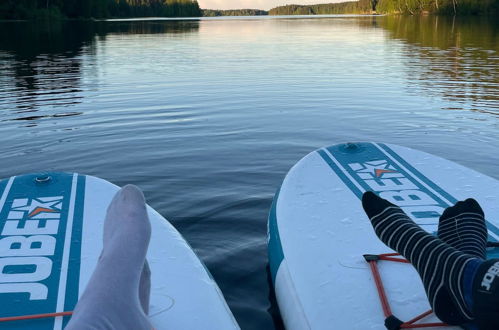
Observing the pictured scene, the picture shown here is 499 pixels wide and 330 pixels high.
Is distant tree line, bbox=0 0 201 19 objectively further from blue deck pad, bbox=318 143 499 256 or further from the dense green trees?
blue deck pad, bbox=318 143 499 256

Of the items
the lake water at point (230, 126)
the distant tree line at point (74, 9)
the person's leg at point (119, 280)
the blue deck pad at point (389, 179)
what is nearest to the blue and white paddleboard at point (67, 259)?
the person's leg at point (119, 280)

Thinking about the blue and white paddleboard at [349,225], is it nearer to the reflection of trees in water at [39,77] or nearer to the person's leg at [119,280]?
the person's leg at [119,280]

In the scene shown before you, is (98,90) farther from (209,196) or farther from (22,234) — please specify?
(22,234)

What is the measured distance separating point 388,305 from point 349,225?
876mm

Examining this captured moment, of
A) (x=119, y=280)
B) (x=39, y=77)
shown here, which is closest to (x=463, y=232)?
(x=119, y=280)

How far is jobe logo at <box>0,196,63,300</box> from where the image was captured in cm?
252

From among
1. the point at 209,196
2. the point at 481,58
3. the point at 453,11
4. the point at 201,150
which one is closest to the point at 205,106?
the point at 201,150

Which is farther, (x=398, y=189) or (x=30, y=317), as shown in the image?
(x=398, y=189)

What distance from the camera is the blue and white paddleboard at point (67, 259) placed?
236cm

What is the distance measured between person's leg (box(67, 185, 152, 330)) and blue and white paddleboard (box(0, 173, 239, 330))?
48 centimetres

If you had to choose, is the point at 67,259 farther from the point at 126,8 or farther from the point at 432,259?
the point at 126,8

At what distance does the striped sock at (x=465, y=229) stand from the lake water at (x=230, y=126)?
4.21 feet

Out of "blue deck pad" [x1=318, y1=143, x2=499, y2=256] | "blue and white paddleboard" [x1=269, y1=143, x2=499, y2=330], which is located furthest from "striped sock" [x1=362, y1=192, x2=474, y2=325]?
"blue deck pad" [x1=318, y1=143, x2=499, y2=256]

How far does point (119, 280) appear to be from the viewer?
66.9 inches
